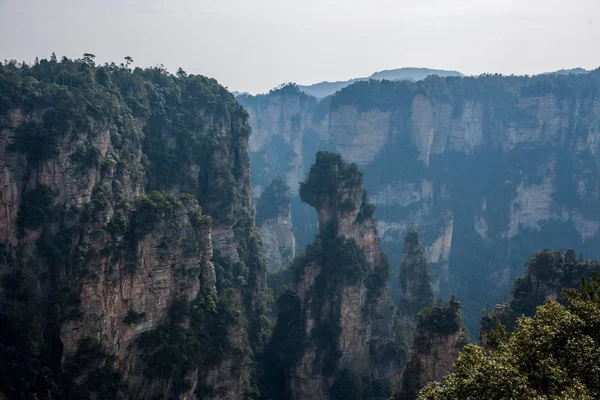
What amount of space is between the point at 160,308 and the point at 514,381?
2259 cm

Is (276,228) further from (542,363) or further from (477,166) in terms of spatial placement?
(542,363)

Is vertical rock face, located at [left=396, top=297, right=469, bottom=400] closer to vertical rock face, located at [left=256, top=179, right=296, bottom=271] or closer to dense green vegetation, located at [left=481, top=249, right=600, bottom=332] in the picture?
dense green vegetation, located at [left=481, top=249, right=600, bottom=332]

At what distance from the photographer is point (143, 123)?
42.1 m

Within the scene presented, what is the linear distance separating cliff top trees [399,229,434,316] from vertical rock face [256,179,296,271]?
20.6m

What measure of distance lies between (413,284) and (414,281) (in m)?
0.27

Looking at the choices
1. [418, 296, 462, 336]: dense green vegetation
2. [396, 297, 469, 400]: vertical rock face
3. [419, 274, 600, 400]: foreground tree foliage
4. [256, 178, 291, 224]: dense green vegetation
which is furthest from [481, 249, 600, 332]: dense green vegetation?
[256, 178, 291, 224]: dense green vegetation

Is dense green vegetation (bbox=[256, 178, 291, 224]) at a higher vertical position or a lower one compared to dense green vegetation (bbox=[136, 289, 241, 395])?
higher

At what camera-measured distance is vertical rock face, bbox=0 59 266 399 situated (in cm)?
2680

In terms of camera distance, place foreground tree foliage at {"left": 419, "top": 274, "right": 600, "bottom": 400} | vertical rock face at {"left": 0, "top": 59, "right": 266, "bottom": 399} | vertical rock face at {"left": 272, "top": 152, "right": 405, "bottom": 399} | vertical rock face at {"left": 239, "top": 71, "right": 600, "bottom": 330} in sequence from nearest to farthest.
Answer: foreground tree foliage at {"left": 419, "top": 274, "right": 600, "bottom": 400}, vertical rock face at {"left": 0, "top": 59, "right": 266, "bottom": 399}, vertical rock face at {"left": 272, "top": 152, "right": 405, "bottom": 399}, vertical rock face at {"left": 239, "top": 71, "right": 600, "bottom": 330}

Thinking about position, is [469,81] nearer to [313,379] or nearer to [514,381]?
[313,379]

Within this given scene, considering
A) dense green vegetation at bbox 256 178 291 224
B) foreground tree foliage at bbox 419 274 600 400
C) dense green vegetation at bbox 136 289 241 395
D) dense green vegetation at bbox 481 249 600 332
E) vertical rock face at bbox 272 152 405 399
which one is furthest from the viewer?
dense green vegetation at bbox 256 178 291 224

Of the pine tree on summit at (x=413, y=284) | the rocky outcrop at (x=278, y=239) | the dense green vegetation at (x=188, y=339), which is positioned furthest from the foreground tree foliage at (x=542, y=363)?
the rocky outcrop at (x=278, y=239)

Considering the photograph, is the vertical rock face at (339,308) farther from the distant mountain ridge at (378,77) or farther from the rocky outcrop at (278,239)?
the distant mountain ridge at (378,77)

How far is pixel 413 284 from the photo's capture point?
4584cm
